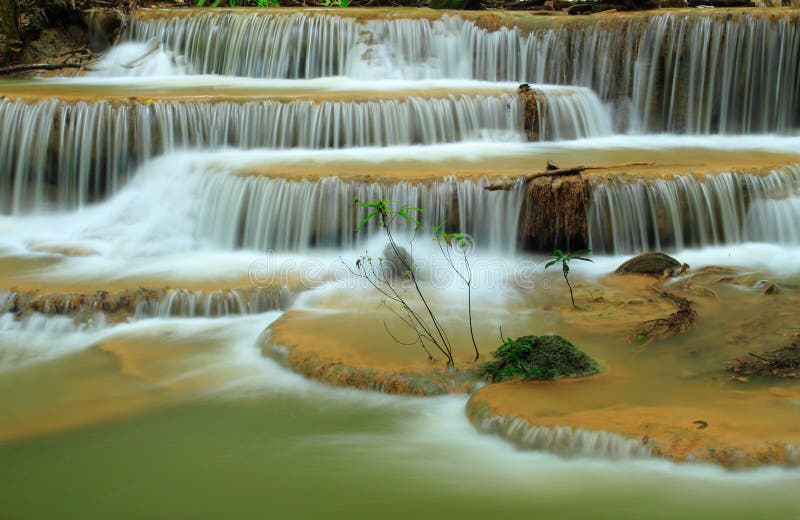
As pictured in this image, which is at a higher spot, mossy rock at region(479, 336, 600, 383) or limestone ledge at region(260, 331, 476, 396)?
mossy rock at region(479, 336, 600, 383)

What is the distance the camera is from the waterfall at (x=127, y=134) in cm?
1062

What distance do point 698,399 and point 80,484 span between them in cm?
373

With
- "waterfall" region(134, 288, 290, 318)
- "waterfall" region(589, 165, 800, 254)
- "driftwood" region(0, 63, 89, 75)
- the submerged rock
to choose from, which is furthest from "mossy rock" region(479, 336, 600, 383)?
"driftwood" region(0, 63, 89, 75)

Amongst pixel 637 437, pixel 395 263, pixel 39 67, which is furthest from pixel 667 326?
pixel 39 67

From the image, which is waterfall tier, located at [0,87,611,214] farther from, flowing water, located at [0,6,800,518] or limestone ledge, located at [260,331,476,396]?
limestone ledge, located at [260,331,476,396]

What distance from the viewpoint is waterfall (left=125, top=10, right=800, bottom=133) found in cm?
1173

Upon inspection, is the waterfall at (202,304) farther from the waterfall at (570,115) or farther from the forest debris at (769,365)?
the waterfall at (570,115)

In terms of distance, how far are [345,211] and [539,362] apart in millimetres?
3686

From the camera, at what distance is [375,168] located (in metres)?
9.67

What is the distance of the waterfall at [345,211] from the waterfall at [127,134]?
1807 millimetres

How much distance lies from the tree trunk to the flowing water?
1175 millimetres

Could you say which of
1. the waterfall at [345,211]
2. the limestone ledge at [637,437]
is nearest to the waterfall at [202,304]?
the waterfall at [345,211]

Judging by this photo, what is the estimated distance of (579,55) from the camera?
41.6 ft

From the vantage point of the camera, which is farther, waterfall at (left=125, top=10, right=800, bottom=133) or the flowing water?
waterfall at (left=125, top=10, right=800, bottom=133)
